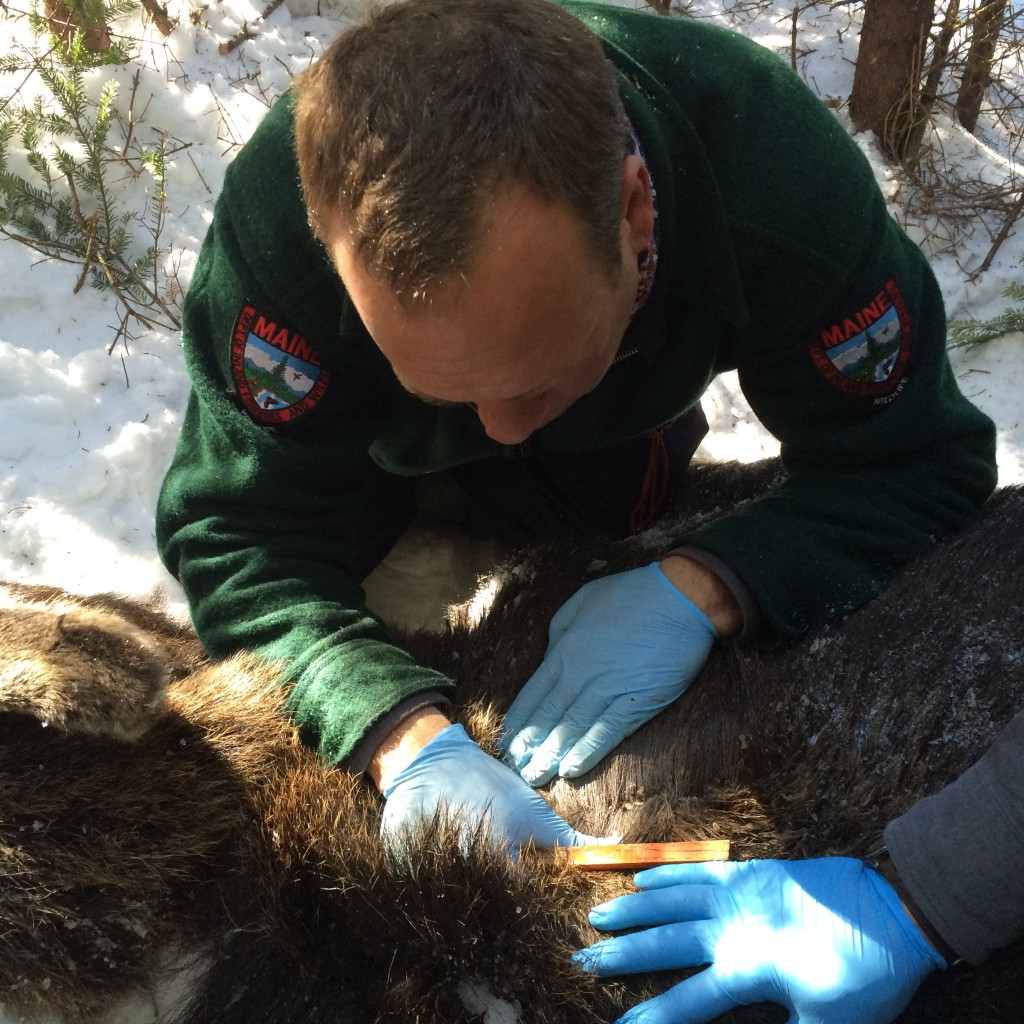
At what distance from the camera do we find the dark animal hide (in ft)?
5.37

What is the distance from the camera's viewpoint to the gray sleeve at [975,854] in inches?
61.0

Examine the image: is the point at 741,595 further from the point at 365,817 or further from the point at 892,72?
the point at 892,72

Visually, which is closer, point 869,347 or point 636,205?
point 636,205

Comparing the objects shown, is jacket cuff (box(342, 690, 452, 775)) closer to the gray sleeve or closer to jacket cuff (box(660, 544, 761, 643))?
jacket cuff (box(660, 544, 761, 643))

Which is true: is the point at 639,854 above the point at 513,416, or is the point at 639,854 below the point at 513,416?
below

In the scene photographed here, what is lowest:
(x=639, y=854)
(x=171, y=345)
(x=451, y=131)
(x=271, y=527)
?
(x=171, y=345)

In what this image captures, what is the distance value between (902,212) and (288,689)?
3.11 m

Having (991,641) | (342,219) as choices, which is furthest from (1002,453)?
(342,219)

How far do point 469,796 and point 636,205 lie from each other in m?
1.05

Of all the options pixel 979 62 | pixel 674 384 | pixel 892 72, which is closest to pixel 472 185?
pixel 674 384

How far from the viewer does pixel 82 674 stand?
166 centimetres

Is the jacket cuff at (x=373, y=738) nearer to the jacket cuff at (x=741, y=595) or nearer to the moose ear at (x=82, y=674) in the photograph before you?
the moose ear at (x=82, y=674)

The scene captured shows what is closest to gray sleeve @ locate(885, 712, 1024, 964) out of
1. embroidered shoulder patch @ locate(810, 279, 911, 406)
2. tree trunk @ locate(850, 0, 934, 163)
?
embroidered shoulder patch @ locate(810, 279, 911, 406)

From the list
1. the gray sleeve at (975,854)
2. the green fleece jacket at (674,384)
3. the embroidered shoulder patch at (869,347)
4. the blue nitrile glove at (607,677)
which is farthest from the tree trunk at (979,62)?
the gray sleeve at (975,854)
